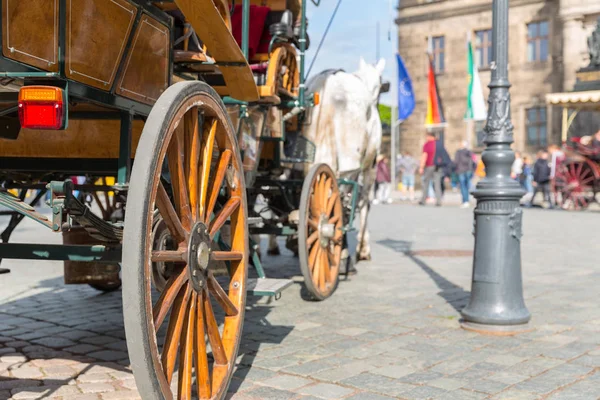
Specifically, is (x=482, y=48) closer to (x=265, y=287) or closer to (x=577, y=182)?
(x=577, y=182)

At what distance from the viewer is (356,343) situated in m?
4.59

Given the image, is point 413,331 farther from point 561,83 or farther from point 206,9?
point 561,83

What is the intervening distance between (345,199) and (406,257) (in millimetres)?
2258

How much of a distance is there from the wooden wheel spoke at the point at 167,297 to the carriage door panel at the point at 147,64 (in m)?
0.84

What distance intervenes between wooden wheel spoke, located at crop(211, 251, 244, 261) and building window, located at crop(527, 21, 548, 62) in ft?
107

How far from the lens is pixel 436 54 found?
3694 cm

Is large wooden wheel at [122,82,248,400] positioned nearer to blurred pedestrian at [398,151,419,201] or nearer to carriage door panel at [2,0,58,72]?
carriage door panel at [2,0,58,72]

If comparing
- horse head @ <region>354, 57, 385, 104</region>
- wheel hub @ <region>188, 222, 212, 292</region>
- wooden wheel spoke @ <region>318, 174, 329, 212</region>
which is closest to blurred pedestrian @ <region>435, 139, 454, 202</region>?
horse head @ <region>354, 57, 385, 104</region>

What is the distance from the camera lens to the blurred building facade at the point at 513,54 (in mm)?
31844

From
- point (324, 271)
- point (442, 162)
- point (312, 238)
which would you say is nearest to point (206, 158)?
point (312, 238)

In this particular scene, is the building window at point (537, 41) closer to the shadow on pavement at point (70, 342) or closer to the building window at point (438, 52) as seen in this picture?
the building window at point (438, 52)

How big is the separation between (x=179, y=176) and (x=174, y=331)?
57 cm

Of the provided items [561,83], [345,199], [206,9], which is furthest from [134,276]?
[561,83]

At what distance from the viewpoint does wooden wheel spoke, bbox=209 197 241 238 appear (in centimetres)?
315
